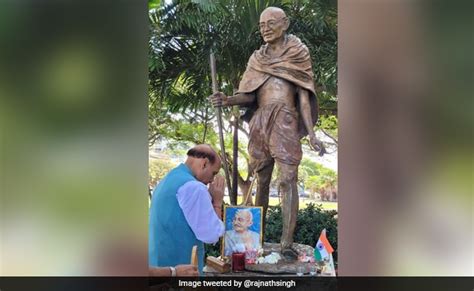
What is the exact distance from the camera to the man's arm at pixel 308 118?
2428mm

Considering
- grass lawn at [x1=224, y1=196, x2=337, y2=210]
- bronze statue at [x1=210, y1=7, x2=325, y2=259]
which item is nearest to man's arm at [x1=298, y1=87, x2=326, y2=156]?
bronze statue at [x1=210, y1=7, x2=325, y2=259]

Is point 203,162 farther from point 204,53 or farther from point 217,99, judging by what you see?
point 204,53

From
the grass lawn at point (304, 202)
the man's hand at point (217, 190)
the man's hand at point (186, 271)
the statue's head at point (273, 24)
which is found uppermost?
the statue's head at point (273, 24)

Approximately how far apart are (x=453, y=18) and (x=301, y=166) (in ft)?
3.75

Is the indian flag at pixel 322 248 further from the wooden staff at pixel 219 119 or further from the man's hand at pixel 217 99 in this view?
the man's hand at pixel 217 99

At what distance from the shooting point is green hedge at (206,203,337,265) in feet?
7.87

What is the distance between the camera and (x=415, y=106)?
2254 millimetres

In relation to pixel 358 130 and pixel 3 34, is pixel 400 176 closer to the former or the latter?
pixel 358 130

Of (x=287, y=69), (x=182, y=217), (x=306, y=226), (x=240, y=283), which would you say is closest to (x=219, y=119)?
(x=287, y=69)

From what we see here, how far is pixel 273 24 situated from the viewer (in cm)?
245

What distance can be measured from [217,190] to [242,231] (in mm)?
280

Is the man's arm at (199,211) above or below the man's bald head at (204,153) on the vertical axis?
below

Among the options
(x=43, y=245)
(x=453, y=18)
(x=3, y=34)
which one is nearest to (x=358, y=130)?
(x=453, y=18)

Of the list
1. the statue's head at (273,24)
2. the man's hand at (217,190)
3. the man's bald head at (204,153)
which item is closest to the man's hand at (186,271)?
the man's hand at (217,190)
